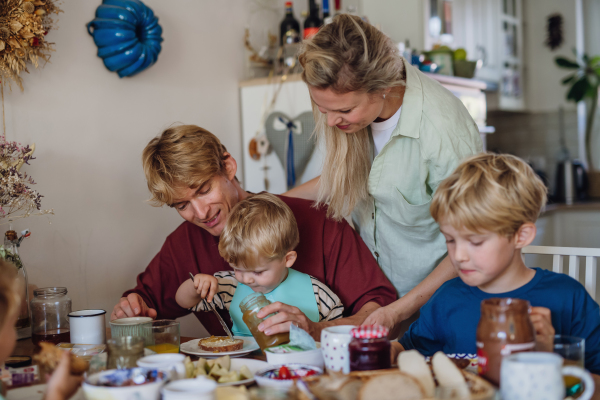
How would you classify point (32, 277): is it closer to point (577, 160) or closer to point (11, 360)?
point (11, 360)

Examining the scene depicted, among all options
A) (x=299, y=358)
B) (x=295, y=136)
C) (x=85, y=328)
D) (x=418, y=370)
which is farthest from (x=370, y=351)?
(x=295, y=136)

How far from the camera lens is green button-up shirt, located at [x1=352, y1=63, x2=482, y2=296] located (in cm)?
160

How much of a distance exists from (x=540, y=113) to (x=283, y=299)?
3793 mm

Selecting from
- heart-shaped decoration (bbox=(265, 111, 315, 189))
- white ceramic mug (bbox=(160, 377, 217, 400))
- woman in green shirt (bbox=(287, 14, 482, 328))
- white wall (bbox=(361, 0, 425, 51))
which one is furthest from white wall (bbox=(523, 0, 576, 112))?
white ceramic mug (bbox=(160, 377, 217, 400))

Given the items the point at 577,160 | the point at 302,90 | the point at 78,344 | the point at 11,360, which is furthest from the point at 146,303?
the point at 577,160

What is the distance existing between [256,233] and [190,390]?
697 millimetres

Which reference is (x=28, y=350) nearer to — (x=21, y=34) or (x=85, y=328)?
(x=85, y=328)

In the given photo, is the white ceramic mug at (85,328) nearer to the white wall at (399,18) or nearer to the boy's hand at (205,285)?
the boy's hand at (205,285)

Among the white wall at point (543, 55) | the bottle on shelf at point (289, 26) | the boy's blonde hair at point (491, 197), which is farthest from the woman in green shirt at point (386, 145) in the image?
the white wall at point (543, 55)

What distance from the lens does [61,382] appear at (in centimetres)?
86

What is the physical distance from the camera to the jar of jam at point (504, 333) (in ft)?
2.91

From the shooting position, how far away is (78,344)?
54.9 inches

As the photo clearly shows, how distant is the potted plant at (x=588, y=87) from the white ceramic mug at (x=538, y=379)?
4017mm

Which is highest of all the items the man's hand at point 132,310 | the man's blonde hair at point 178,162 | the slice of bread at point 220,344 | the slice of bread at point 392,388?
the man's blonde hair at point 178,162
